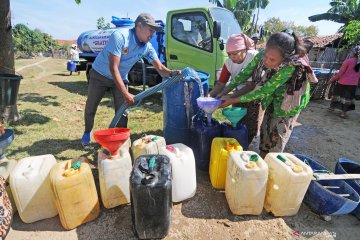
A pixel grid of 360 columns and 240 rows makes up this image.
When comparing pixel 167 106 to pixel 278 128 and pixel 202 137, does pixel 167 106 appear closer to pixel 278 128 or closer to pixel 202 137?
pixel 202 137

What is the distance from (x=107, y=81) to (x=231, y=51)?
5.35ft

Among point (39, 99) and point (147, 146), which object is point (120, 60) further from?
point (39, 99)

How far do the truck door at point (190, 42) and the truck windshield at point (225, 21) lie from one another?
0.25 meters

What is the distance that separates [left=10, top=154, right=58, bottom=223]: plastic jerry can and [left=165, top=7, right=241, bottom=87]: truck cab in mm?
4092

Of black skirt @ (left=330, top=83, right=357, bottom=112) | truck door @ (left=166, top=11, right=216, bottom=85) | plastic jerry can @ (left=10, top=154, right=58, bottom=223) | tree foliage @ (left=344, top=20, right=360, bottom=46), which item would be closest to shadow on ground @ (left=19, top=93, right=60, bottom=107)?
truck door @ (left=166, top=11, right=216, bottom=85)

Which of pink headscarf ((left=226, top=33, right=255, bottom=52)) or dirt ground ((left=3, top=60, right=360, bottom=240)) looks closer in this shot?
dirt ground ((left=3, top=60, right=360, bottom=240))

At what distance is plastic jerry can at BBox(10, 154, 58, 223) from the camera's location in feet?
6.64

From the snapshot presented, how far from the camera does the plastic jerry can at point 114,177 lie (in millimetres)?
2164

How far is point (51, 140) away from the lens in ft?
12.8

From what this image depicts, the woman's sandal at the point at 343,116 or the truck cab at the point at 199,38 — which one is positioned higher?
the truck cab at the point at 199,38

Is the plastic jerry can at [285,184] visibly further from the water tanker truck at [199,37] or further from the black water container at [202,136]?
the water tanker truck at [199,37]

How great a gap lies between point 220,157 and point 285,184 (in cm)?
66

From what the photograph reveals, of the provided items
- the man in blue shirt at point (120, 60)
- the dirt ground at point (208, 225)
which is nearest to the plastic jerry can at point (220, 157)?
the dirt ground at point (208, 225)

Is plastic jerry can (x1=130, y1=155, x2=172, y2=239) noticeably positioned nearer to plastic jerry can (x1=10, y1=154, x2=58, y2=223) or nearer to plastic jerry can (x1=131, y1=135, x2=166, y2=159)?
plastic jerry can (x1=131, y1=135, x2=166, y2=159)
